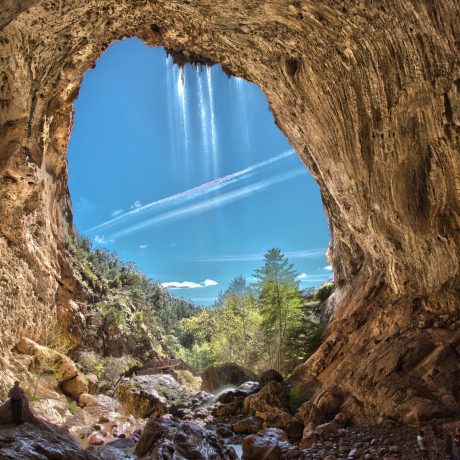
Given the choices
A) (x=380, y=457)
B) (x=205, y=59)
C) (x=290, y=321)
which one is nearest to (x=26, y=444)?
(x=380, y=457)

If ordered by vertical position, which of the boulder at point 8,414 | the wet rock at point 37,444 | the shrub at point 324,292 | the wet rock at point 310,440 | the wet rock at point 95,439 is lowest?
the wet rock at point 95,439

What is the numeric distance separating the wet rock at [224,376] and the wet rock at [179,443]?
1655 centimetres

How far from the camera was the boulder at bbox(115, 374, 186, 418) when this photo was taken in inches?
813

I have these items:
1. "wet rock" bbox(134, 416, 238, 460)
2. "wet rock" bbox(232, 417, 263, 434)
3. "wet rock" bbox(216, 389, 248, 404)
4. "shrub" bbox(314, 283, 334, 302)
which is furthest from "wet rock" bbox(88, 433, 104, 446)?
"shrub" bbox(314, 283, 334, 302)

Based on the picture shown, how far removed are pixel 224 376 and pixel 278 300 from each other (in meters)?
7.16

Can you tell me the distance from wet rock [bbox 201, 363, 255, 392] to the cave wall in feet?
28.5

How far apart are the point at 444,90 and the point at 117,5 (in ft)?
38.1

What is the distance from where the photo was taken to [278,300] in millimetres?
25844

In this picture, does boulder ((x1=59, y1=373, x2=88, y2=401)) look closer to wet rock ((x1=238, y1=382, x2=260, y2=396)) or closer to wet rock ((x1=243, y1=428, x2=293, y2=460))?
wet rock ((x1=238, y1=382, x2=260, y2=396))

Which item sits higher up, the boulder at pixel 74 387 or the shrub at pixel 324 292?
the shrub at pixel 324 292

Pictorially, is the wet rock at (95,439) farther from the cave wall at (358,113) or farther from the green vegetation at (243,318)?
the green vegetation at (243,318)

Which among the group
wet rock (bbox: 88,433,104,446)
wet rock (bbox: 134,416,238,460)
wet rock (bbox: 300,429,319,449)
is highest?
wet rock (bbox: 134,416,238,460)

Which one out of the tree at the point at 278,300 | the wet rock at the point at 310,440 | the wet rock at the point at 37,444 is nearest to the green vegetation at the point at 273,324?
the tree at the point at 278,300

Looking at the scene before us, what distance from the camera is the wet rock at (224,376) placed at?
26.1 meters
